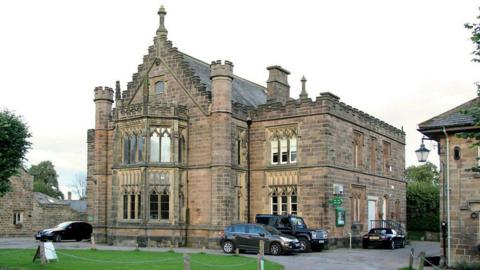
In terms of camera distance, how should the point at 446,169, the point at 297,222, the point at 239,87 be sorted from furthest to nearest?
the point at 239,87
the point at 297,222
the point at 446,169

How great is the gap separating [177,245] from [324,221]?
27.4 ft

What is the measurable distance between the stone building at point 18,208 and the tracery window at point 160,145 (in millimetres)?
19709

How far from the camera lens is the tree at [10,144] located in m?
24.7

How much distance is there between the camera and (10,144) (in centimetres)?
2514

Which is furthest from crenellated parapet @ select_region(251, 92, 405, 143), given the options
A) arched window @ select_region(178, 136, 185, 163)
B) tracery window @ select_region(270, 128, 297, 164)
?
arched window @ select_region(178, 136, 185, 163)

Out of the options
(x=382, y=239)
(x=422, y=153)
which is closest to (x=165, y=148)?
(x=382, y=239)

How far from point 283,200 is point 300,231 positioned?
5.13 m

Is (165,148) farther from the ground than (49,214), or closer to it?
farther from the ground

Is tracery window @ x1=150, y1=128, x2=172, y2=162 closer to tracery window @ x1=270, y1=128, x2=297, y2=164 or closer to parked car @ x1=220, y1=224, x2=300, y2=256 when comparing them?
tracery window @ x1=270, y1=128, x2=297, y2=164

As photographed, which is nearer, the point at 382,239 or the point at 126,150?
the point at 382,239

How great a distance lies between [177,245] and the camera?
33.5 m

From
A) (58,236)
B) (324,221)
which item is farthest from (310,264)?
(58,236)

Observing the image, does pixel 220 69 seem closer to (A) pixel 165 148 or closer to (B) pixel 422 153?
(A) pixel 165 148

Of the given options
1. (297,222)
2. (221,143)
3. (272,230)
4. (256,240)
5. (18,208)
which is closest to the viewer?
(256,240)
